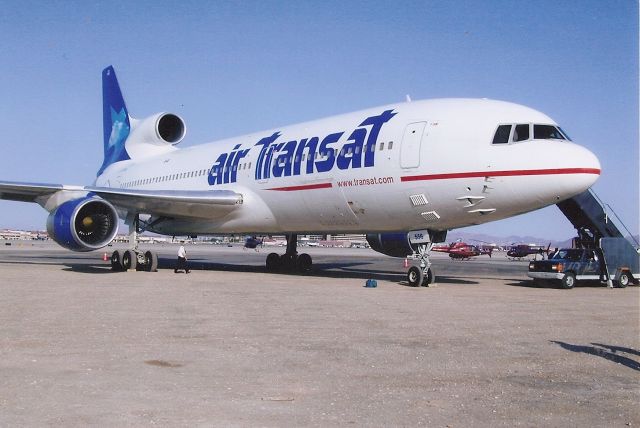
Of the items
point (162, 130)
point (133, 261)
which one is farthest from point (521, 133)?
point (162, 130)

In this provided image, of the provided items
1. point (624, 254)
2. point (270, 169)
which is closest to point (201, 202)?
point (270, 169)

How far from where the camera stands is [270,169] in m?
20.1

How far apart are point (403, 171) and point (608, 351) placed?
8.81m

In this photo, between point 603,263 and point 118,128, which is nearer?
point 603,263

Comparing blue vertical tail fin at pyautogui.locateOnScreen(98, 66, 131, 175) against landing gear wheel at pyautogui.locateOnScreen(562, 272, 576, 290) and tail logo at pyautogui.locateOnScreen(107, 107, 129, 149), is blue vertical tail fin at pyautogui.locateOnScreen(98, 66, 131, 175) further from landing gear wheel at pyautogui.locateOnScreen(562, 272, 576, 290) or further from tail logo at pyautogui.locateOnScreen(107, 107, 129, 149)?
landing gear wheel at pyautogui.locateOnScreen(562, 272, 576, 290)

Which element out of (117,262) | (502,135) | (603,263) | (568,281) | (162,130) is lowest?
(568,281)

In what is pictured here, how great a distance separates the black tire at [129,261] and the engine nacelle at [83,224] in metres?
1.60

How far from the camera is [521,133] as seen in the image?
49.2 feet

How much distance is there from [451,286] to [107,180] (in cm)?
1975

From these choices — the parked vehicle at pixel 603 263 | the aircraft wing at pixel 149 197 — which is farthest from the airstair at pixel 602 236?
the aircraft wing at pixel 149 197

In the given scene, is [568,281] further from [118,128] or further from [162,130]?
[118,128]

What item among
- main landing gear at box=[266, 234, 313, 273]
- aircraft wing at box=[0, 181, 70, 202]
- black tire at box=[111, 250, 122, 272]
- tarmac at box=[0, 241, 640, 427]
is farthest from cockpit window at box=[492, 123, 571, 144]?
aircraft wing at box=[0, 181, 70, 202]

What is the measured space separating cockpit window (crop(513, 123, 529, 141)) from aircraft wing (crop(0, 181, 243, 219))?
9.34 meters

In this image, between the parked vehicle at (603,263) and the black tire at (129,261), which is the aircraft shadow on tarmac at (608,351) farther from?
the black tire at (129,261)
